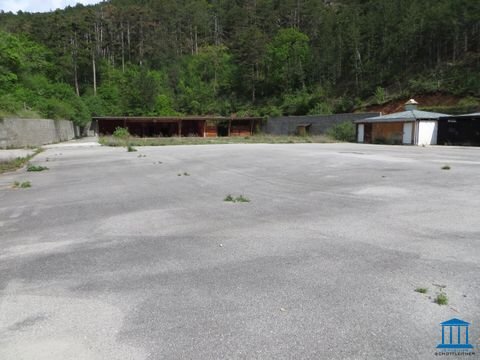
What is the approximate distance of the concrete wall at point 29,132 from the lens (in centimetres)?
2739

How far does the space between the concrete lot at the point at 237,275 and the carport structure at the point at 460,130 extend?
24662 millimetres

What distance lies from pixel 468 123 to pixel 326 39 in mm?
41780

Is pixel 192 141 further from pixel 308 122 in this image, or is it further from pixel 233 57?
pixel 233 57

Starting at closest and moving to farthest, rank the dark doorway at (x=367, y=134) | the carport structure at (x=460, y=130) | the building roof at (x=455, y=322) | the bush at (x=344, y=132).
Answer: the building roof at (x=455, y=322) → the carport structure at (x=460, y=130) → the dark doorway at (x=367, y=134) → the bush at (x=344, y=132)

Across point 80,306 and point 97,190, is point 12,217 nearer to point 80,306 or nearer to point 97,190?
point 97,190

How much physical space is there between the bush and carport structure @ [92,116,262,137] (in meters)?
16.1

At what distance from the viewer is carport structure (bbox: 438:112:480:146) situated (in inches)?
1160

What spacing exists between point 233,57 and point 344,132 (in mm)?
51827

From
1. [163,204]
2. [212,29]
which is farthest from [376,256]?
[212,29]

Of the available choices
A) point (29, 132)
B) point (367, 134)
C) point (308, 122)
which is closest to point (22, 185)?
point (29, 132)

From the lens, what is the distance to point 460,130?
30375 mm

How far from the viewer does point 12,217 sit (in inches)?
277

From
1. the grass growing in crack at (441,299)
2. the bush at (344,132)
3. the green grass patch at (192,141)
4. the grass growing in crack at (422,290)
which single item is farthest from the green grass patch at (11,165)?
the bush at (344,132)

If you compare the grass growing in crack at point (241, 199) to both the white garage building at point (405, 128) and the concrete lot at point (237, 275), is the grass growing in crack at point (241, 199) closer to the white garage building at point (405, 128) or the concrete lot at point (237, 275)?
the concrete lot at point (237, 275)
